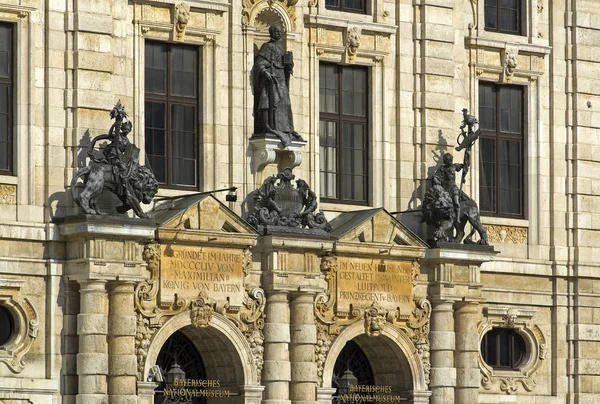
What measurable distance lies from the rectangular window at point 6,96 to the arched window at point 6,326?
230 cm

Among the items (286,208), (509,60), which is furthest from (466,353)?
(509,60)

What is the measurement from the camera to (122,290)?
3781 centimetres

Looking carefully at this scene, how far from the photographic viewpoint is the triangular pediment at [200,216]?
38.6 metres

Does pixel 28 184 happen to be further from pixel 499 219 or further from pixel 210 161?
pixel 499 219

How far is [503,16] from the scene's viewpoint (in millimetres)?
44469

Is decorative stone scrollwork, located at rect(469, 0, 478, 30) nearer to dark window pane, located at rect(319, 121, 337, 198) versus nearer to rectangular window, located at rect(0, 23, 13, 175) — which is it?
dark window pane, located at rect(319, 121, 337, 198)

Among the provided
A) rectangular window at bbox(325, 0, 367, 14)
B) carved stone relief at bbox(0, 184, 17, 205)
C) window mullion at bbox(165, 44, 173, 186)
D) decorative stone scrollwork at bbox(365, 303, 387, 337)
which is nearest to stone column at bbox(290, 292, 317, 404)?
decorative stone scrollwork at bbox(365, 303, 387, 337)

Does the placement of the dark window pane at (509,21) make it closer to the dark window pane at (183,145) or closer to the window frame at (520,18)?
the window frame at (520,18)

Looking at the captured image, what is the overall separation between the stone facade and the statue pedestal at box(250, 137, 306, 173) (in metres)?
0.04

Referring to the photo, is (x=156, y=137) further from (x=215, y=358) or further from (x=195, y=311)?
(x=215, y=358)

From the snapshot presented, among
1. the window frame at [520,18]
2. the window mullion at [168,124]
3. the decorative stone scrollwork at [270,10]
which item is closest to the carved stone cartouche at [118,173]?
the window mullion at [168,124]

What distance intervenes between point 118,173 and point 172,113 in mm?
2424

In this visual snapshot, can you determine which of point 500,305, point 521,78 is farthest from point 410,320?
point 521,78

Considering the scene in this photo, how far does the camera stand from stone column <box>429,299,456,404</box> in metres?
42.0
